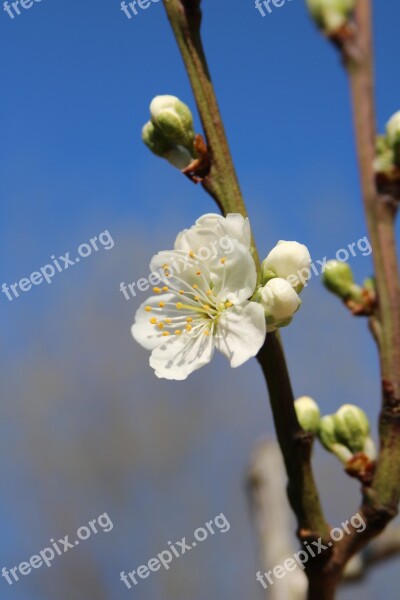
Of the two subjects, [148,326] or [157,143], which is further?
[148,326]

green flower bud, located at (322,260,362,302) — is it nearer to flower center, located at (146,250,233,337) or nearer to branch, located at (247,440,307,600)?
flower center, located at (146,250,233,337)

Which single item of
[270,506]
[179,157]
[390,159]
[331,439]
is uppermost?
[179,157]

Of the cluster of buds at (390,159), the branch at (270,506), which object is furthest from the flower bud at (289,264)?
the branch at (270,506)

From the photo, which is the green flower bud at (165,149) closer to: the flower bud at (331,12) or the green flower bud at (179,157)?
the green flower bud at (179,157)

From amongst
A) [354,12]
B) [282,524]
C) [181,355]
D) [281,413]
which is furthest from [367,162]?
[282,524]

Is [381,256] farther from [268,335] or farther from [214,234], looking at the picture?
[214,234]

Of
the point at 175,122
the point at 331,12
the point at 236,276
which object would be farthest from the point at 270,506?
the point at 331,12
